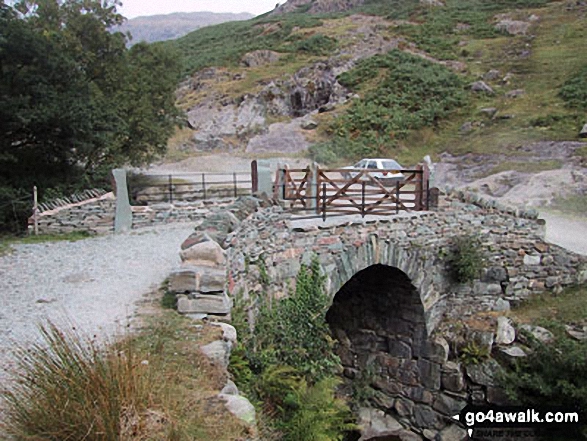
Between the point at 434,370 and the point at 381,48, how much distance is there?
30912mm

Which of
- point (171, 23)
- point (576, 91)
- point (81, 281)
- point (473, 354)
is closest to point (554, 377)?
point (473, 354)

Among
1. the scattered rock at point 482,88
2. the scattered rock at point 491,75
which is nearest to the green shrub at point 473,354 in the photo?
the scattered rock at point 482,88

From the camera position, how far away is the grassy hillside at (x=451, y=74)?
25.2 meters

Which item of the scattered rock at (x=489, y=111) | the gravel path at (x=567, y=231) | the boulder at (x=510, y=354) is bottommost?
the boulder at (x=510, y=354)

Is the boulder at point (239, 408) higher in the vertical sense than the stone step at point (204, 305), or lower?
lower

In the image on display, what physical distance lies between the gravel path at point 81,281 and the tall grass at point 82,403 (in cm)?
67

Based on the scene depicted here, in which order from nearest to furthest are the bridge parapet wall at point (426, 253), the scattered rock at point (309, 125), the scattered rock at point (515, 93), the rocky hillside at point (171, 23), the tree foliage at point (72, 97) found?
1. the bridge parapet wall at point (426, 253)
2. the tree foliage at point (72, 97)
3. the scattered rock at point (515, 93)
4. the scattered rock at point (309, 125)
5. the rocky hillside at point (171, 23)

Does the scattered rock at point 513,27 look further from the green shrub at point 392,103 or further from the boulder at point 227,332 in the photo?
the boulder at point 227,332

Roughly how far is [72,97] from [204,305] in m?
10.1

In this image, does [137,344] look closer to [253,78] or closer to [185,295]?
[185,295]

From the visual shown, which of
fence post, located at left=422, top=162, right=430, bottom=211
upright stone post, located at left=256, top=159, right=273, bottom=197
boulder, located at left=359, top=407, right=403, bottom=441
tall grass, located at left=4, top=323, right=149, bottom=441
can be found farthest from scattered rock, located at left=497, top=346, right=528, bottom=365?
tall grass, located at left=4, top=323, right=149, bottom=441

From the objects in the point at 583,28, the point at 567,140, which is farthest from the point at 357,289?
the point at 583,28

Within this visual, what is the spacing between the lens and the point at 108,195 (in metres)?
12.6

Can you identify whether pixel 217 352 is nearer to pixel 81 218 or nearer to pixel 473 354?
pixel 473 354
